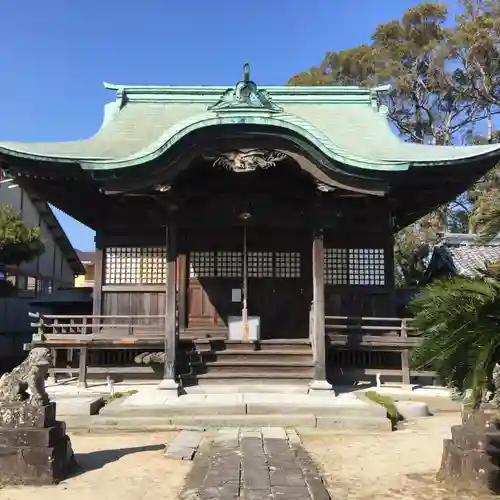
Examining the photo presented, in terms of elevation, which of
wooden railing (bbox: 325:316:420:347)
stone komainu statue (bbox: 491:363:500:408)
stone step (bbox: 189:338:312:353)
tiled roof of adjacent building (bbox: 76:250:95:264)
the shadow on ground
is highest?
tiled roof of adjacent building (bbox: 76:250:95:264)

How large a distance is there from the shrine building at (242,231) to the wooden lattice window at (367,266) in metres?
0.03

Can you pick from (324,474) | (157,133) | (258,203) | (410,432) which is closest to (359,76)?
(157,133)

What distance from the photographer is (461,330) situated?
4.66 metres

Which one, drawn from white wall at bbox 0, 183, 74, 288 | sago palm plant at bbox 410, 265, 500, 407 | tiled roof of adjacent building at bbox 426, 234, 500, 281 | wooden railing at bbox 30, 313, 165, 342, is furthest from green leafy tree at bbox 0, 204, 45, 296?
tiled roof of adjacent building at bbox 426, 234, 500, 281

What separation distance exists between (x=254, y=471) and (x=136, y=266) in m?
8.18

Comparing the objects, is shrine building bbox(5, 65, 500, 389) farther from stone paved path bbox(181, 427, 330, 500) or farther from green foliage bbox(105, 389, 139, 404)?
stone paved path bbox(181, 427, 330, 500)

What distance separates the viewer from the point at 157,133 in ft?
46.3

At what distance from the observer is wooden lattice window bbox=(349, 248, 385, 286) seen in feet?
44.2

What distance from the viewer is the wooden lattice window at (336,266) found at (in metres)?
13.5

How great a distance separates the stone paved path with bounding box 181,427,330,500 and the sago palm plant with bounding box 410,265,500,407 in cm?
181

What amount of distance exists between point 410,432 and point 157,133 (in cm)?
958

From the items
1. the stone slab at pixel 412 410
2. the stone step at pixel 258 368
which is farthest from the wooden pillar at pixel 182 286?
the stone slab at pixel 412 410

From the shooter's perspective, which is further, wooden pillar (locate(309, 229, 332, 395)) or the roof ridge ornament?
wooden pillar (locate(309, 229, 332, 395))

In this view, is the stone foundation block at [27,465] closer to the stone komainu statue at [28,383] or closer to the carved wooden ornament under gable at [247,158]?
the stone komainu statue at [28,383]
